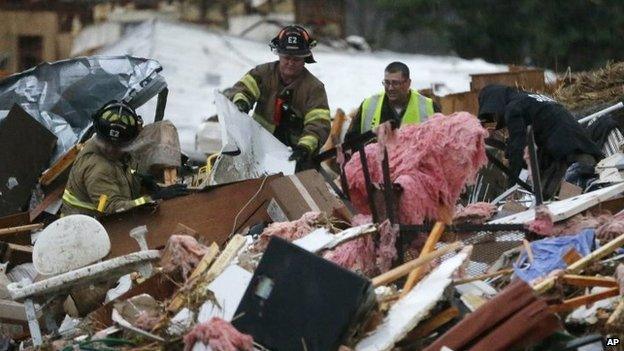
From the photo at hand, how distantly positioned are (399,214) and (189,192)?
2254mm

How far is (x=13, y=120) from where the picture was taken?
446 inches

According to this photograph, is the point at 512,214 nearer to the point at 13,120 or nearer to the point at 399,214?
the point at 399,214

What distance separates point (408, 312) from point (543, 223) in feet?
5.60

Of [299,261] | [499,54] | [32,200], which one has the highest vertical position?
[299,261]

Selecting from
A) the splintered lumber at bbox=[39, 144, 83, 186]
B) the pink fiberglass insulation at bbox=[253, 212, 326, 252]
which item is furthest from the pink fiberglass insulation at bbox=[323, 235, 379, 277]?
the splintered lumber at bbox=[39, 144, 83, 186]

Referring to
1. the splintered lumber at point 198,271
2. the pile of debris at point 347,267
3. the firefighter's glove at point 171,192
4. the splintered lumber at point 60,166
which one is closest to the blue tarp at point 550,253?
the pile of debris at point 347,267

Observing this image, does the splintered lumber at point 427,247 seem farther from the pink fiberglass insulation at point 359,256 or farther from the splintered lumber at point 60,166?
the splintered lumber at point 60,166

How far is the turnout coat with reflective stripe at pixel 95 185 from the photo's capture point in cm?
969

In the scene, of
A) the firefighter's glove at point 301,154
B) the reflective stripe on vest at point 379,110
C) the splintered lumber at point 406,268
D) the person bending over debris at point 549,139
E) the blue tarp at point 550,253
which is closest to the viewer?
the splintered lumber at point 406,268

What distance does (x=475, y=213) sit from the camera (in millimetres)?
8898

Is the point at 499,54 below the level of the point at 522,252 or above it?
below

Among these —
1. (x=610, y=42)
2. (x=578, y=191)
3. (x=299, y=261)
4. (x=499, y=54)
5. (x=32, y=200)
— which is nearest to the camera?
(x=299, y=261)

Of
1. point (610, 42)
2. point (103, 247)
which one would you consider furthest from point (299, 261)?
point (610, 42)

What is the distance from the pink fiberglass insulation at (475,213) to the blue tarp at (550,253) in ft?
2.55
